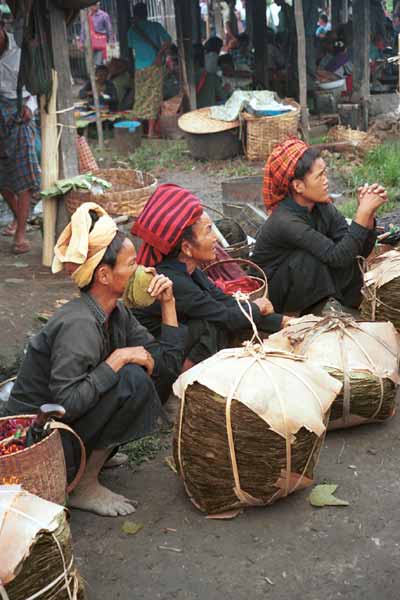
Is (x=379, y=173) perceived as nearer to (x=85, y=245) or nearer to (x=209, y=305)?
(x=209, y=305)

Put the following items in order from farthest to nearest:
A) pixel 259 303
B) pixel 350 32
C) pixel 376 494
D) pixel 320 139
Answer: pixel 350 32 → pixel 320 139 → pixel 259 303 → pixel 376 494

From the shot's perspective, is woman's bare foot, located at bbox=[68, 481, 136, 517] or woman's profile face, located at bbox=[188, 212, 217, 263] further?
woman's profile face, located at bbox=[188, 212, 217, 263]

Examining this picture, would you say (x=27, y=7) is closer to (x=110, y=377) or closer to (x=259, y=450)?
(x=110, y=377)

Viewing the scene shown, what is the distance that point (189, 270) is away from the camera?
3.87 m

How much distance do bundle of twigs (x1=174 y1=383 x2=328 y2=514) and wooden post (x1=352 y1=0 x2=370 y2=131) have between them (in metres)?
10.7

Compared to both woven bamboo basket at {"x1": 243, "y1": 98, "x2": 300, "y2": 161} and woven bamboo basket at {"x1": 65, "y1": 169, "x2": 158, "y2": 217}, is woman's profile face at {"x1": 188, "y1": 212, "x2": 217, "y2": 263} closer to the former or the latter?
woven bamboo basket at {"x1": 65, "y1": 169, "x2": 158, "y2": 217}

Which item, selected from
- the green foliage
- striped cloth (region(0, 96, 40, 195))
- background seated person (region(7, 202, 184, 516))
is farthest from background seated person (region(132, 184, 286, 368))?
the green foliage

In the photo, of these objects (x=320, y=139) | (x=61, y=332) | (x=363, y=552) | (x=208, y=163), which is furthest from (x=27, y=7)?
(x=320, y=139)

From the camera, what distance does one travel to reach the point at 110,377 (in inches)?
115

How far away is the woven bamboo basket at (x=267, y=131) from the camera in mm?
10938

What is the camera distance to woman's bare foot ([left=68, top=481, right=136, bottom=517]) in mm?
3113

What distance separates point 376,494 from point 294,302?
1.60m

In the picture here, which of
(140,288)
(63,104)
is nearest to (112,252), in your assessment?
(140,288)

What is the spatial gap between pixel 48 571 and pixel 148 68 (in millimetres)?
12585
